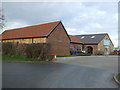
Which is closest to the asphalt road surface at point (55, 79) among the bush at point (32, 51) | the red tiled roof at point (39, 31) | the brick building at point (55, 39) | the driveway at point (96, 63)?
the driveway at point (96, 63)

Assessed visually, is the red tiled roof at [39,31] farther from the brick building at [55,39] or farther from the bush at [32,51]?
the bush at [32,51]

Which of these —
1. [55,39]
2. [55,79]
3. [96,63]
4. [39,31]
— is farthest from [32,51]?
[39,31]

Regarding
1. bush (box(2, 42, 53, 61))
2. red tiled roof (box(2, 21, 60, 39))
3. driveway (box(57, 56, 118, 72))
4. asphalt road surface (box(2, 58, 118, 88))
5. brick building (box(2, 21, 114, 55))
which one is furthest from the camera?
red tiled roof (box(2, 21, 60, 39))

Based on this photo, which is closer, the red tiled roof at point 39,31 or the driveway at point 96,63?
the driveway at point 96,63

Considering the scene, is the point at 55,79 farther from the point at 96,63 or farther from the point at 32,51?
the point at 32,51

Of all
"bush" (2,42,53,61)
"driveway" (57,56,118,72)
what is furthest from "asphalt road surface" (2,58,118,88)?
"bush" (2,42,53,61)

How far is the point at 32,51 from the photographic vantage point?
16938 mm

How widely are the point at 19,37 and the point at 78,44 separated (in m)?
16.2

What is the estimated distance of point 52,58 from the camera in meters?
16.9

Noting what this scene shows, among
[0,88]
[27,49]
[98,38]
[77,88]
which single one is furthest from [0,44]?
[98,38]

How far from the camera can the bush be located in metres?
16.1

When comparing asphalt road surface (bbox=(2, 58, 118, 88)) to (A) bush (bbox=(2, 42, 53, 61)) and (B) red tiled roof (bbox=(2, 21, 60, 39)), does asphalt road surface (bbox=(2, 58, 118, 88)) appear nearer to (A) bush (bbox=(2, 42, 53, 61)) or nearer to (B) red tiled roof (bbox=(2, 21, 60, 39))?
(A) bush (bbox=(2, 42, 53, 61))

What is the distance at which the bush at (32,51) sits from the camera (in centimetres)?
1614

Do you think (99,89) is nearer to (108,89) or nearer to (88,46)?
(108,89)
